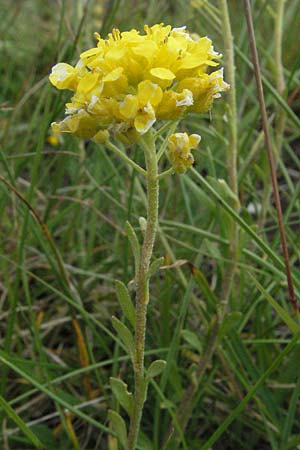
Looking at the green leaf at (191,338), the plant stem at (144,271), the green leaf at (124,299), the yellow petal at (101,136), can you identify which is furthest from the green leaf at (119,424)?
the yellow petal at (101,136)

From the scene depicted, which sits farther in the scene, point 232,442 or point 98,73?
point 232,442

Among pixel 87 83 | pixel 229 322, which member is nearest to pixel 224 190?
pixel 229 322

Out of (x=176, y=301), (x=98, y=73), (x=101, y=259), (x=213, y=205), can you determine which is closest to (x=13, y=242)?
(x=101, y=259)

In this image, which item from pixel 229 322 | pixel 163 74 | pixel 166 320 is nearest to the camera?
pixel 163 74

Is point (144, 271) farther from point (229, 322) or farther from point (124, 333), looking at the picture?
point (229, 322)

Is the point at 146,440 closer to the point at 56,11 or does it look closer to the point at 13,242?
the point at 13,242

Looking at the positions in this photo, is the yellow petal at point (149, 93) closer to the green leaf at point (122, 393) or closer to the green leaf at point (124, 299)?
the green leaf at point (124, 299)
